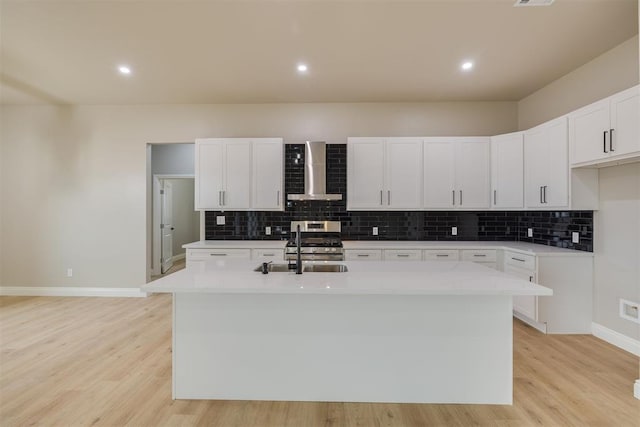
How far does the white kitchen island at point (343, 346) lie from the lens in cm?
209

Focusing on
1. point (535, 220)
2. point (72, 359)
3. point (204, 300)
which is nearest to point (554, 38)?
point (535, 220)

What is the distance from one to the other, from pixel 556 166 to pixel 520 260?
44.7 inches

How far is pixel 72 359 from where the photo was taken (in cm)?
285

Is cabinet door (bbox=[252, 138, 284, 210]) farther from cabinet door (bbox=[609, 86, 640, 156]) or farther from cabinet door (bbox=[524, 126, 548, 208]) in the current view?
cabinet door (bbox=[609, 86, 640, 156])

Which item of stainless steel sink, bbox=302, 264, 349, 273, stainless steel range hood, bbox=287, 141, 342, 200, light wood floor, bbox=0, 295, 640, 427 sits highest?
stainless steel range hood, bbox=287, 141, 342, 200

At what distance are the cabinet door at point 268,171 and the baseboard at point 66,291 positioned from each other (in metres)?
2.58

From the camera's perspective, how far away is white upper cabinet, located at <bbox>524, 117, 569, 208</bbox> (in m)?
3.32

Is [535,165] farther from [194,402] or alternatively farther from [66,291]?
[66,291]

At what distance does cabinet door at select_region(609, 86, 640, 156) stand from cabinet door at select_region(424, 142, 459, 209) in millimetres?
1756

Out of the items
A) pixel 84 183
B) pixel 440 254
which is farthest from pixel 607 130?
pixel 84 183

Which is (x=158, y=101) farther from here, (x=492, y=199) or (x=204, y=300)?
(x=492, y=199)

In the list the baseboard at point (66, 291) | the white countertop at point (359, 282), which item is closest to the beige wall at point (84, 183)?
the baseboard at point (66, 291)

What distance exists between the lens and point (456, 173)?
170 inches

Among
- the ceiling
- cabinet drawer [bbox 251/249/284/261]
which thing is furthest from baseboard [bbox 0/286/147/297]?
the ceiling
